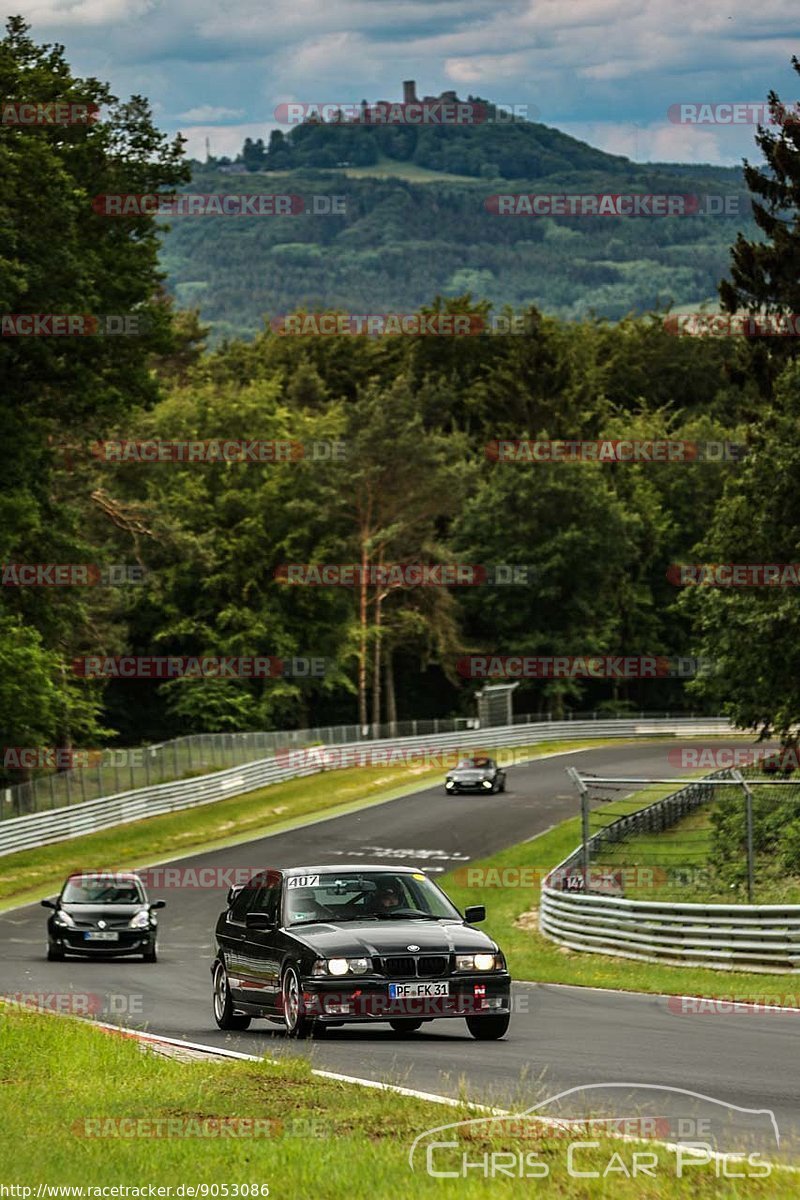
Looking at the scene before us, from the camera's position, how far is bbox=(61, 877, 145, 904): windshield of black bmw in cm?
2900

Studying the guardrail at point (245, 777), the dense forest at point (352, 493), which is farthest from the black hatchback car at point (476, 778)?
the dense forest at point (352, 493)

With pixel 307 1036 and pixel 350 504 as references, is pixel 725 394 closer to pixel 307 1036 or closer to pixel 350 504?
pixel 350 504

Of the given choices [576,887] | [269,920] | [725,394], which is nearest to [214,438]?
[725,394]

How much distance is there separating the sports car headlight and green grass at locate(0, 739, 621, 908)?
1089 inches

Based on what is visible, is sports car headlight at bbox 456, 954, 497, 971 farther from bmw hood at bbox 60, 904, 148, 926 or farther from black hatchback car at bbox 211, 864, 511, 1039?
bmw hood at bbox 60, 904, 148, 926

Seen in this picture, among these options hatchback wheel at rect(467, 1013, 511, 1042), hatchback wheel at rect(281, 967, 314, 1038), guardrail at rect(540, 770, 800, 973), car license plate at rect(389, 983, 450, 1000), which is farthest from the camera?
guardrail at rect(540, 770, 800, 973)

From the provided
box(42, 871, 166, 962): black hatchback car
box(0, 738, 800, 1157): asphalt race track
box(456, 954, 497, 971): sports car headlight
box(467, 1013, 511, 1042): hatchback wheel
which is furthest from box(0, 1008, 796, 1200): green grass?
box(42, 871, 166, 962): black hatchback car

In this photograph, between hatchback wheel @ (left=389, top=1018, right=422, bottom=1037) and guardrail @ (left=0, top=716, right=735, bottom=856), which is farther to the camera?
guardrail @ (left=0, top=716, right=735, bottom=856)

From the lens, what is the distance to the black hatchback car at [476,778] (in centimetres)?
6016

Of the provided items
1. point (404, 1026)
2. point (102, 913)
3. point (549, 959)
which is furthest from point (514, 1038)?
point (102, 913)

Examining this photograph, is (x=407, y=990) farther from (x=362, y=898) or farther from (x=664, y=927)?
(x=664, y=927)

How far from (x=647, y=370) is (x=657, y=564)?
71.9 ft

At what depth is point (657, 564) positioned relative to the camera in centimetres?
10738

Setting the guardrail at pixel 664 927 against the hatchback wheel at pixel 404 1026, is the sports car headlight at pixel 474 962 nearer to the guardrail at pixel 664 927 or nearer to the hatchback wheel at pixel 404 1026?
the hatchback wheel at pixel 404 1026
